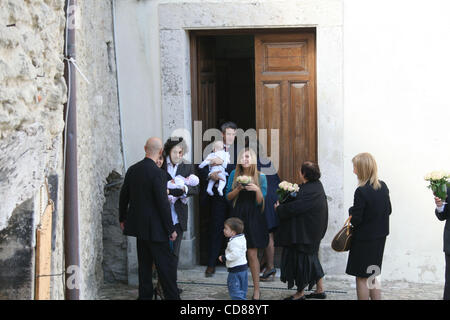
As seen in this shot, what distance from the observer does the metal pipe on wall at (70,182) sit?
18.3ft

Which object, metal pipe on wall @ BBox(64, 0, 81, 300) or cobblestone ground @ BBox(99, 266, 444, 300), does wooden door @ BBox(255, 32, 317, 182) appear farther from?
metal pipe on wall @ BBox(64, 0, 81, 300)

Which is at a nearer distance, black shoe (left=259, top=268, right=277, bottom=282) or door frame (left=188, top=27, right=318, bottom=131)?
black shoe (left=259, top=268, right=277, bottom=282)

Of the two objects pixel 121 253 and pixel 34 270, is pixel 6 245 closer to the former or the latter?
pixel 34 270

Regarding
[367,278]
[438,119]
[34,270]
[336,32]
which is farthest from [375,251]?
[34,270]

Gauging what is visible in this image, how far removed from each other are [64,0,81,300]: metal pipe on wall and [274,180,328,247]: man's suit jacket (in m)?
2.27

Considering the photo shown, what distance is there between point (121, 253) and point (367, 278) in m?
2.71

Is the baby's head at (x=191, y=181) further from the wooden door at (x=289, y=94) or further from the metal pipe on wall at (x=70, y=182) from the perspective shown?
the metal pipe on wall at (x=70, y=182)

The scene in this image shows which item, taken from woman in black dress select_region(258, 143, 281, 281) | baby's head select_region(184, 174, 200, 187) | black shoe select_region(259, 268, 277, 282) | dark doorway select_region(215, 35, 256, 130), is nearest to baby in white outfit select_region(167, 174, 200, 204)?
baby's head select_region(184, 174, 200, 187)

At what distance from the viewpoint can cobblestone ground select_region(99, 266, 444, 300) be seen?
7.53 m

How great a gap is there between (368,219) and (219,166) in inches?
82.7

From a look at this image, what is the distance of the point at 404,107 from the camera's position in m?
8.04

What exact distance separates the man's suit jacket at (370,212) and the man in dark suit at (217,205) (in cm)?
196

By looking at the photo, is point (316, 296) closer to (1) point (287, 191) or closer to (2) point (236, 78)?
(1) point (287, 191)

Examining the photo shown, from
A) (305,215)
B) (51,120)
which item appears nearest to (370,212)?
(305,215)
